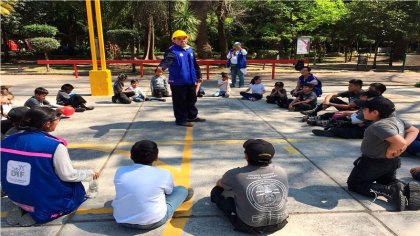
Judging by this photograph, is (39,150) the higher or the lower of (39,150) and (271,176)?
the higher

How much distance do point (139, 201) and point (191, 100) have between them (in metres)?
4.51

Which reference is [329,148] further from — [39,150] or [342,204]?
[39,150]

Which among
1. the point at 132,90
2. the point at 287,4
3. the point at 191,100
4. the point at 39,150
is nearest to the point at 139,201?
the point at 39,150

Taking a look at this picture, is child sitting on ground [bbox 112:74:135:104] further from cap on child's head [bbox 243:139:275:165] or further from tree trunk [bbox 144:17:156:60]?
tree trunk [bbox 144:17:156:60]

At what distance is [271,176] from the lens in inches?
130

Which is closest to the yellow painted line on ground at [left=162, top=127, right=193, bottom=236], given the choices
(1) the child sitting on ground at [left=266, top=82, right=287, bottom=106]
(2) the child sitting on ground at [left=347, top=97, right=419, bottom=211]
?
(2) the child sitting on ground at [left=347, top=97, right=419, bottom=211]

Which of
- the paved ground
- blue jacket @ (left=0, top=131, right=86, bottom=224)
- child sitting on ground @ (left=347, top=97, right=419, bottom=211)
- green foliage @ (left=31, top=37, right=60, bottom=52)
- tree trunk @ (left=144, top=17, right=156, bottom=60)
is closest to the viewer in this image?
blue jacket @ (left=0, top=131, right=86, bottom=224)

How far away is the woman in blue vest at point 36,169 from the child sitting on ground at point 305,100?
6.44 metres

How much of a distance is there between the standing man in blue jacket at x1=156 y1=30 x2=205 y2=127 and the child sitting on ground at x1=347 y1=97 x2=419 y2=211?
400 centimetres

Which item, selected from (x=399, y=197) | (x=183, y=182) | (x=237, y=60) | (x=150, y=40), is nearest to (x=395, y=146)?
(x=399, y=197)

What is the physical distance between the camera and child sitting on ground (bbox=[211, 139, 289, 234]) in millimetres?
3219

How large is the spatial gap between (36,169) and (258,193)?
1986 millimetres

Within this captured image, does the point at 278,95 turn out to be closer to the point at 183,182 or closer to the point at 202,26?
the point at 183,182

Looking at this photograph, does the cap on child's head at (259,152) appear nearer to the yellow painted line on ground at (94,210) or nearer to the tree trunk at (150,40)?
the yellow painted line on ground at (94,210)
